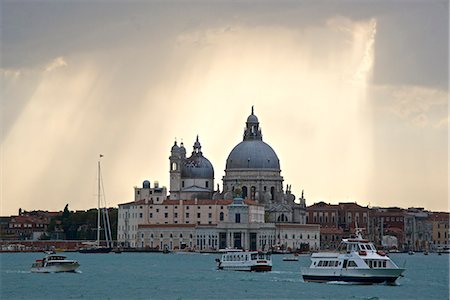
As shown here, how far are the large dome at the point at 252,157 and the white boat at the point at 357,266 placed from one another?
66.0 m

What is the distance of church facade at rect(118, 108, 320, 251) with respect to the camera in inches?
4446

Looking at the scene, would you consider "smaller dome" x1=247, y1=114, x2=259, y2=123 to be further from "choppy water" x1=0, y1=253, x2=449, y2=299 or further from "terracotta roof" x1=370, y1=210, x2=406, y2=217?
"choppy water" x1=0, y1=253, x2=449, y2=299

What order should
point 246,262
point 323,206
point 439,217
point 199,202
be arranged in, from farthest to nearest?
point 439,217 < point 323,206 < point 199,202 < point 246,262

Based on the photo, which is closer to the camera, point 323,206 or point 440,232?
point 323,206

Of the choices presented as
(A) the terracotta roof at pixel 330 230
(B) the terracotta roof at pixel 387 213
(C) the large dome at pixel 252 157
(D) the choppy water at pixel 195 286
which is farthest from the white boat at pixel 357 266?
(B) the terracotta roof at pixel 387 213

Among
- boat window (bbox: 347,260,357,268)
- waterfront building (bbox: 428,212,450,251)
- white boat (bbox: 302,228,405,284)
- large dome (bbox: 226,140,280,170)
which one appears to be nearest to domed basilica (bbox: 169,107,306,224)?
large dome (bbox: 226,140,280,170)

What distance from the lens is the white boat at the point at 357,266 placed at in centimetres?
5450

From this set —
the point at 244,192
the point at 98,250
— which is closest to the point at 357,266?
the point at 98,250

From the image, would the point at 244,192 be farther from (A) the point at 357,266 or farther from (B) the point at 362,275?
(B) the point at 362,275

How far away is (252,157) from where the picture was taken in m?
122

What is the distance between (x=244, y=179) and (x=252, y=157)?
192 cm

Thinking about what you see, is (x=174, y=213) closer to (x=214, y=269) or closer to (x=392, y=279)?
(x=214, y=269)

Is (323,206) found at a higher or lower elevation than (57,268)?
higher

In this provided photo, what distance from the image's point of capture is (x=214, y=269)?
73.2 m
